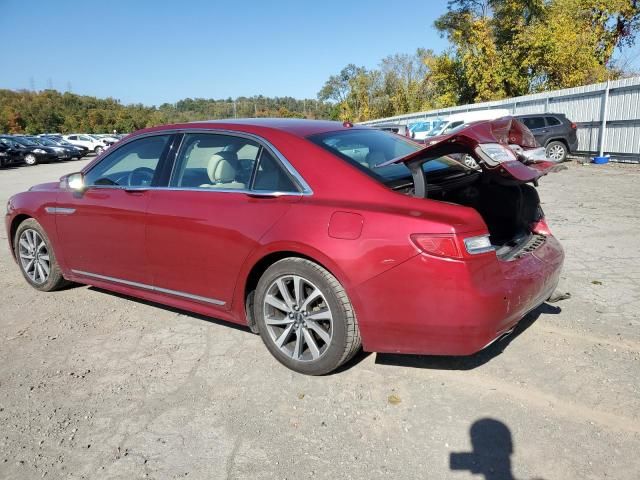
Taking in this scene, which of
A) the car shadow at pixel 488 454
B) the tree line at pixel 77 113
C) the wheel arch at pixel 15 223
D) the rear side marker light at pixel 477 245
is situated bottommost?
the car shadow at pixel 488 454

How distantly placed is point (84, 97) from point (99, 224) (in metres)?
106

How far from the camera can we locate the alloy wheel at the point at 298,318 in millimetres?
3111

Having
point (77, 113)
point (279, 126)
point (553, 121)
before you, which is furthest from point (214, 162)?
point (77, 113)

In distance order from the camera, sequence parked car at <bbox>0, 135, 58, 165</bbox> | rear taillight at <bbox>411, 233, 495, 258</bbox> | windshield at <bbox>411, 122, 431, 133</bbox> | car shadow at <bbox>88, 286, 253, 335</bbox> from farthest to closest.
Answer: parked car at <bbox>0, 135, 58, 165</bbox>
windshield at <bbox>411, 122, 431, 133</bbox>
car shadow at <bbox>88, 286, 253, 335</bbox>
rear taillight at <bbox>411, 233, 495, 258</bbox>

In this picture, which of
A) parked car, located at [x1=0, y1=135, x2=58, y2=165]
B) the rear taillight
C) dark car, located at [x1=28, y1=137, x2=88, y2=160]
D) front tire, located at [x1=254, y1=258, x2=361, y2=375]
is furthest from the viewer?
dark car, located at [x1=28, y1=137, x2=88, y2=160]

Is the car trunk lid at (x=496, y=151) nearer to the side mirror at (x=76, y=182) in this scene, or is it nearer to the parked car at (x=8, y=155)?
the side mirror at (x=76, y=182)

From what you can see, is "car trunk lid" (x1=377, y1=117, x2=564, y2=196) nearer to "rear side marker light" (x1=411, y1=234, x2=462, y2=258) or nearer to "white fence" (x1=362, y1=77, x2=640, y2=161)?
"rear side marker light" (x1=411, y1=234, x2=462, y2=258)

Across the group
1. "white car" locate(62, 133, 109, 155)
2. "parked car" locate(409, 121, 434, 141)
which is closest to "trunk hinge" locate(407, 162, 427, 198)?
"parked car" locate(409, 121, 434, 141)

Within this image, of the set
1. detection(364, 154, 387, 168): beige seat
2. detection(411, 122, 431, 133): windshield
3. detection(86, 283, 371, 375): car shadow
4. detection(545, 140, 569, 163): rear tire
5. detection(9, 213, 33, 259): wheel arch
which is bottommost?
detection(86, 283, 371, 375): car shadow

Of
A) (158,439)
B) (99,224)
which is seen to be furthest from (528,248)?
(99,224)

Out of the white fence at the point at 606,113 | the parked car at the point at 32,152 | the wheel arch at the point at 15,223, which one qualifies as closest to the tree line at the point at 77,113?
the parked car at the point at 32,152

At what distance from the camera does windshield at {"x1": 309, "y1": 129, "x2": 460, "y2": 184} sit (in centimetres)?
321

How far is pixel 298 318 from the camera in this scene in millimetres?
3195

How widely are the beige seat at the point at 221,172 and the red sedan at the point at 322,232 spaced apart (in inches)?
0.4
